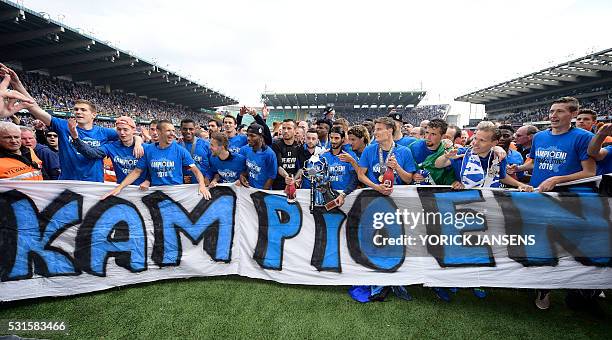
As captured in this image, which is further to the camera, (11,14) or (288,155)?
(11,14)

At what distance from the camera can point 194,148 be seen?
5340mm

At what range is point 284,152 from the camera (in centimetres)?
495

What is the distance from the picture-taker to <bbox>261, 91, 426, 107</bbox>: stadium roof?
51453 millimetres

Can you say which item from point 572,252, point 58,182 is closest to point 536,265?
point 572,252

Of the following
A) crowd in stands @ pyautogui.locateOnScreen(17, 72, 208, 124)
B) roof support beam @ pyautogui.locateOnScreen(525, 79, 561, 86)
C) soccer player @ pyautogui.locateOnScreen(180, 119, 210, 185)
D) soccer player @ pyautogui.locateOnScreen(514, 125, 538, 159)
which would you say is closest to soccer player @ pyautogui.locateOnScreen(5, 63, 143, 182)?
soccer player @ pyautogui.locateOnScreen(180, 119, 210, 185)

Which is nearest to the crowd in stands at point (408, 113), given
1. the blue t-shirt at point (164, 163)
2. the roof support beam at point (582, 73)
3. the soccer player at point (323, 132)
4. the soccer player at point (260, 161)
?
the roof support beam at point (582, 73)

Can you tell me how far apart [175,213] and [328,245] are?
80.1 inches

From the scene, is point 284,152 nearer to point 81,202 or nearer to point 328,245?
point 328,245

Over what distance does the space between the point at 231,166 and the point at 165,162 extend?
37.2 inches

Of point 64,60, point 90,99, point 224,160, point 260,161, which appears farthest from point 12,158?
point 90,99

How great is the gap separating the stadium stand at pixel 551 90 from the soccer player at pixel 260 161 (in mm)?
30389

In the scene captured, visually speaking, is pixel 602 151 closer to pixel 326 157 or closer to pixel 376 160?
pixel 376 160

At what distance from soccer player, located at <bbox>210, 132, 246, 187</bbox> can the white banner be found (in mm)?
677

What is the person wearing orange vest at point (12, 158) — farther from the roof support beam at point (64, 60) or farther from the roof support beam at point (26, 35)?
the roof support beam at point (64, 60)
